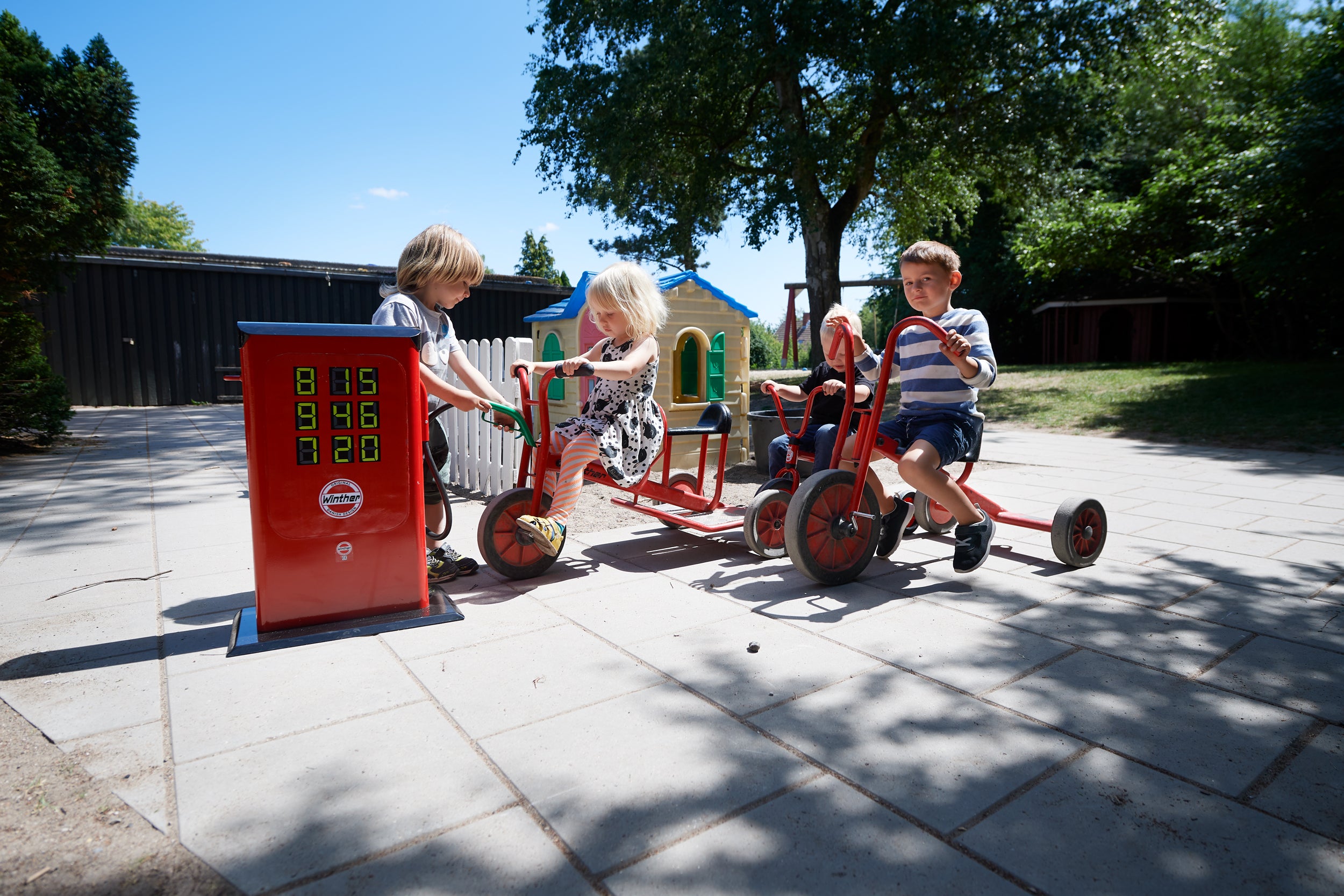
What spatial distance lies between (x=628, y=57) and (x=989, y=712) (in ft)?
44.4

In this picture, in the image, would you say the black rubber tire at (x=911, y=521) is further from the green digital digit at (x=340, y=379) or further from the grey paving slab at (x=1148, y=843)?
the green digital digit at (x=340, y=379)

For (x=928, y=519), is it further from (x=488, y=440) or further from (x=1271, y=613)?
(x=488, y=440)

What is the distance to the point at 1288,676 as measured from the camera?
2.64 meters

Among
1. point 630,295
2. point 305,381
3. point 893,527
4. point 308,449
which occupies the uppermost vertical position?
point 630,295

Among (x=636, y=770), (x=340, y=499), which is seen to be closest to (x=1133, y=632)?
(x=636, y=770)

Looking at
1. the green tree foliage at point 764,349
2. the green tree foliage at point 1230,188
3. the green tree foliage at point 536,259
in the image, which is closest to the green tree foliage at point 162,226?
the green tree foliage at point 536,259

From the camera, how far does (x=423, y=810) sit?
6.14 ft

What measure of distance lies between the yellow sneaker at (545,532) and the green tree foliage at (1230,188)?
1258 cm

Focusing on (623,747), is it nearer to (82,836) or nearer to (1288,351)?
(82,836)

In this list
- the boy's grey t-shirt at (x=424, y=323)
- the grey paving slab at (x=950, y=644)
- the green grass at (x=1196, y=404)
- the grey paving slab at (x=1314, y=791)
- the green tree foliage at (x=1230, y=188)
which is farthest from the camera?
the green tree foliage at (x=1230, y=188)

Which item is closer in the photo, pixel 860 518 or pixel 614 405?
pixel 860 518

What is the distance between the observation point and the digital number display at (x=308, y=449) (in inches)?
113

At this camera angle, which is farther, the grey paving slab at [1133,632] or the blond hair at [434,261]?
the blond hair at [434,261]

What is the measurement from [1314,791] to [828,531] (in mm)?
1952
